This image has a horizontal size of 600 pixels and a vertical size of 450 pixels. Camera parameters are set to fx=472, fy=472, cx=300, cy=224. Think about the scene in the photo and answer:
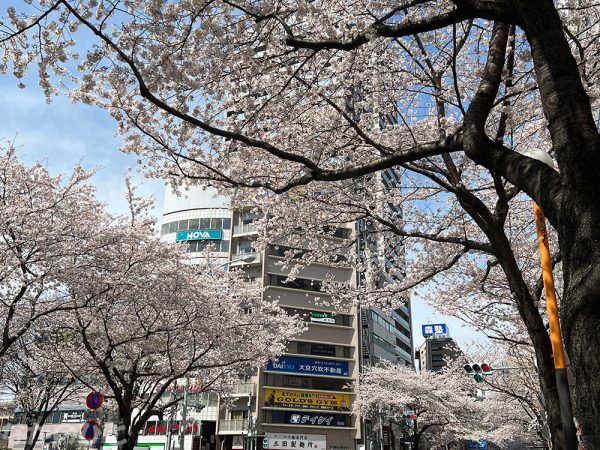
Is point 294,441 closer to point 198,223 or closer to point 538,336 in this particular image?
point 198,223

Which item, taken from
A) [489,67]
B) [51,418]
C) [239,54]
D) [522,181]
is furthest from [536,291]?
[51,418]

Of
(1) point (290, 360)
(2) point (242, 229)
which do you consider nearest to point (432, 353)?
(1) point (290, 360)

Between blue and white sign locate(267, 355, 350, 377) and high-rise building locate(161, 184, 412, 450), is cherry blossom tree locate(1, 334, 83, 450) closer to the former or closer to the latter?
high-rise building locate(161, 184, 412, 450)

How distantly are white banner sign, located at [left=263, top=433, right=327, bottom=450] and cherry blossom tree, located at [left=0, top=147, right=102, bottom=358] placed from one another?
30.7 meters

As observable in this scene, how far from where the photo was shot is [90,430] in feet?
35.7

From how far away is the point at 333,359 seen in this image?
4353 centimetres

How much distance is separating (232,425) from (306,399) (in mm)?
6679

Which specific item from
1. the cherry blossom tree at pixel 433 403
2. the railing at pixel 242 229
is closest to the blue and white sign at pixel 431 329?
the cherry blossom tree at pixel 433 403

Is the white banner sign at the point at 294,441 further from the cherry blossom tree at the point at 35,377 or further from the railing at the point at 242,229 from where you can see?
the cherry blossom tree at the point at 35,377

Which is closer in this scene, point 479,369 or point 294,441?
point 479,369

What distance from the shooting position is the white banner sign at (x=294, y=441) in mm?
39094

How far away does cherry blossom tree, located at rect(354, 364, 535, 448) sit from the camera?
1464 inches

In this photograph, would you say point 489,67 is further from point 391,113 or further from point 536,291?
point 391,113

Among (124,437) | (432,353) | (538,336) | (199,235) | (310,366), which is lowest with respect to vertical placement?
(124,437)
